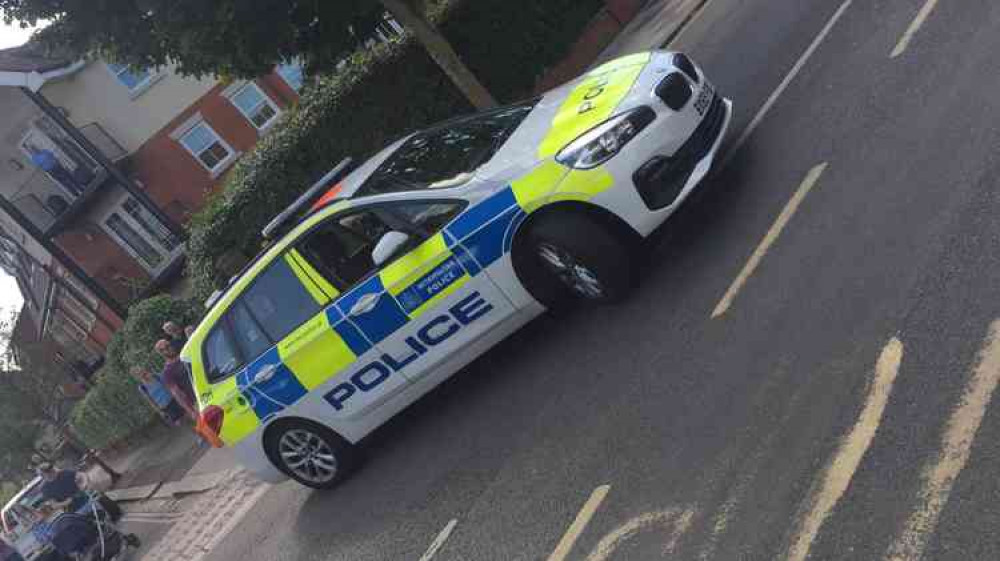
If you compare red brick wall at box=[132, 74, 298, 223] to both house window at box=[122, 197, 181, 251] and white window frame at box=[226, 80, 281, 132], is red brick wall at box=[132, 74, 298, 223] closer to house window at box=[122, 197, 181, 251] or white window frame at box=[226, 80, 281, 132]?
white window frame at box=[226, 80, 281, 132]

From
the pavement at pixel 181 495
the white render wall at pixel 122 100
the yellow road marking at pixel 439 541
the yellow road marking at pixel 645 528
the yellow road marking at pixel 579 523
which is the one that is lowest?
the yellow road marking at pixel 645 528

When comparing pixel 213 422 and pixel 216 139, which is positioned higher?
pixel 216 139

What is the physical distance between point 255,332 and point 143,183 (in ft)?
68.0

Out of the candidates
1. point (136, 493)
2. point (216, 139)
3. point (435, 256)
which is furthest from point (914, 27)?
point (216, 139)

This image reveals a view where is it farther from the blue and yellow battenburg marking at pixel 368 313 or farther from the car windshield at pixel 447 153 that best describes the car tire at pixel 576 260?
the car windshield at pixel 447 153

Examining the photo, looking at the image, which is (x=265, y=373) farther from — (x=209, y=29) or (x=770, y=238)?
(x=209, y=29)

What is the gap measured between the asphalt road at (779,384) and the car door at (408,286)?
71cm

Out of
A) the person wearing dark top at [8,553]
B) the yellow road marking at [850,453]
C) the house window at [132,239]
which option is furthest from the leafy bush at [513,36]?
the house window at [132,239]

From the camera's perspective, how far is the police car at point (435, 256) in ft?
21.0

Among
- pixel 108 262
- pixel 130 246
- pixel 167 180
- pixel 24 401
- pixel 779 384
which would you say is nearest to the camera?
pixel 779 384

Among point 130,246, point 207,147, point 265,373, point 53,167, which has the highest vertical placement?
point 53,167

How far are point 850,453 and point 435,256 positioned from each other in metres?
3.40

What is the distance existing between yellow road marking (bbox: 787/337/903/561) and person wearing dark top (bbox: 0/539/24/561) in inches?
428

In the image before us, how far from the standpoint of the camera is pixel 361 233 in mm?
6902
